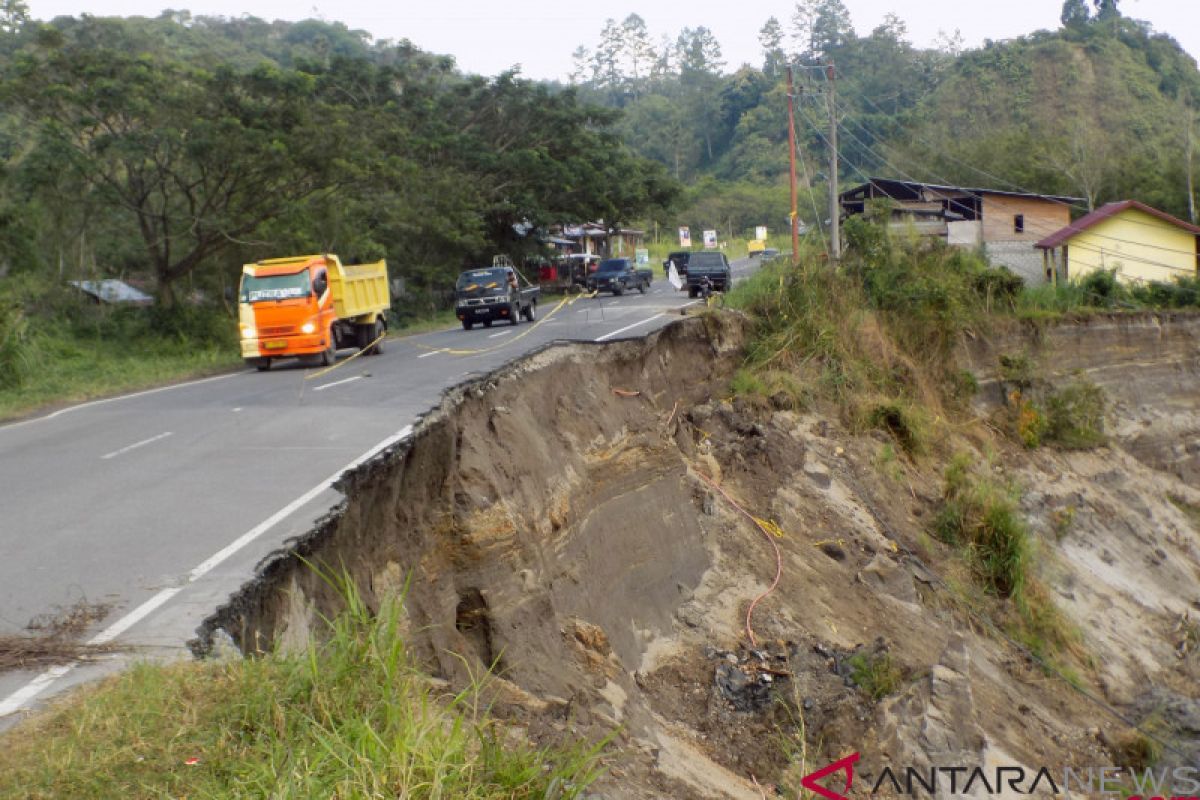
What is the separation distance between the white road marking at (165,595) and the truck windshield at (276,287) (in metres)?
12.4

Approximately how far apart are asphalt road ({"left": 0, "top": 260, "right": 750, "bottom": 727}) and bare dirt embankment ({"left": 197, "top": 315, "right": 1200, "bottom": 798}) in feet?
1.65

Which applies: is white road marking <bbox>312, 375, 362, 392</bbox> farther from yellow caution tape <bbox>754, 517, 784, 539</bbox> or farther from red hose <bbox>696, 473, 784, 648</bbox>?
yellow caution tape <bbox>754, 517, 784, 539</bbox>

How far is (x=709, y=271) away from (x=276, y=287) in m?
19.9

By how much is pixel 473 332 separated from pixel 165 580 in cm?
2421

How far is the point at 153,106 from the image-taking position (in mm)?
25953

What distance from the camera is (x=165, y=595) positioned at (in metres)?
7.14

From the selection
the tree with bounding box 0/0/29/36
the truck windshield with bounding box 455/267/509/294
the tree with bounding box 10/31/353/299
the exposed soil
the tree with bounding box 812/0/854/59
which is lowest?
the exposed soil

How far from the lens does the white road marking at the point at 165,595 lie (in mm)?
5496

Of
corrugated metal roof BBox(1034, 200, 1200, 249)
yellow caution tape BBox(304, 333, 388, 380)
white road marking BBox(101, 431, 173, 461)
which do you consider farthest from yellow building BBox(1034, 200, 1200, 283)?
white road marking BBox(101, 431, 173, 461)

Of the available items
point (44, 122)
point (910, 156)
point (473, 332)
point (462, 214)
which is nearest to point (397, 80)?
point (462, 214)

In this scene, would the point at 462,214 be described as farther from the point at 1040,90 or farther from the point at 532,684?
the point at 1040,90

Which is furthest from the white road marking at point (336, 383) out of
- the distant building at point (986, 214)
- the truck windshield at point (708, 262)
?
the distant building at point (986, 214)

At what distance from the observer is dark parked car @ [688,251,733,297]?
129 feet

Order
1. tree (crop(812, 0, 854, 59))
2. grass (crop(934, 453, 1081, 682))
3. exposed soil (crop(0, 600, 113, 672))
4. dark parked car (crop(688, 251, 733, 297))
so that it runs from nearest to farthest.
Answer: exposed soil (crop(0, 600, 113, 672)) < grass (crop(934, 453, 1081, 682)) < dark parked car (crop(688, 251, 733, 297)) < tree (crop(812, 0, 854, 59))
